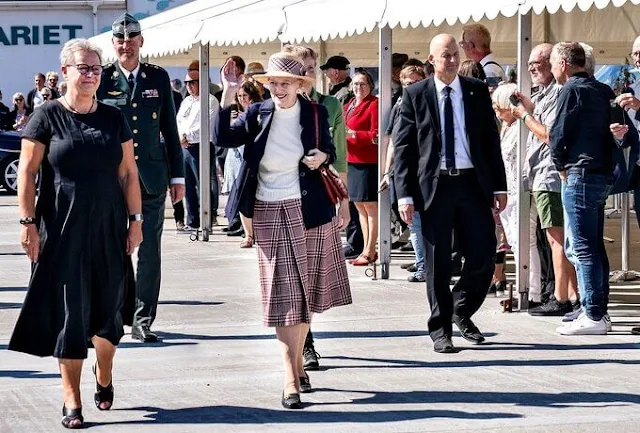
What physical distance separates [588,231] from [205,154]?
802 centimetres

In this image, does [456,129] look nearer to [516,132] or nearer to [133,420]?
[516,132]

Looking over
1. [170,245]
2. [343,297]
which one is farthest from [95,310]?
[170,245]

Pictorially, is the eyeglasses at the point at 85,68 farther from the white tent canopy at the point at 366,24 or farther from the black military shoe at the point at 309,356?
the white tent canopy at the point at 366,24

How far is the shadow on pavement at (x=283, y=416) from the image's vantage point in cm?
750

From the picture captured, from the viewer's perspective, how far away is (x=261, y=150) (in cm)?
817

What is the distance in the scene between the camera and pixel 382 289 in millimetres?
12625

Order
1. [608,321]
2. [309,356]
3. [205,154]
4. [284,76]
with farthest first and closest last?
[205,154]
[608,321]
[309,356]
[284,76]

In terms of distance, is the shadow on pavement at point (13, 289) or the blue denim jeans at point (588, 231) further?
the shadow on pavement at point (13, 289)

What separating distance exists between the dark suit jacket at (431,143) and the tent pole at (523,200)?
1464mm

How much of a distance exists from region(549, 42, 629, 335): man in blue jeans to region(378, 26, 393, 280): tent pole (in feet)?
9.68

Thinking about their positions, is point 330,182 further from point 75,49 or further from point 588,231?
point 588,231

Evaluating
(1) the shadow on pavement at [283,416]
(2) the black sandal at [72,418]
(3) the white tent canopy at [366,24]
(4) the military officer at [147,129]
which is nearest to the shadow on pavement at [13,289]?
(3) the white tent canopy at [366,24]

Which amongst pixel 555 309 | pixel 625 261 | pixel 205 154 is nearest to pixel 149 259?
pixel 555 309

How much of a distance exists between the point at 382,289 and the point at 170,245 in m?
4.90
